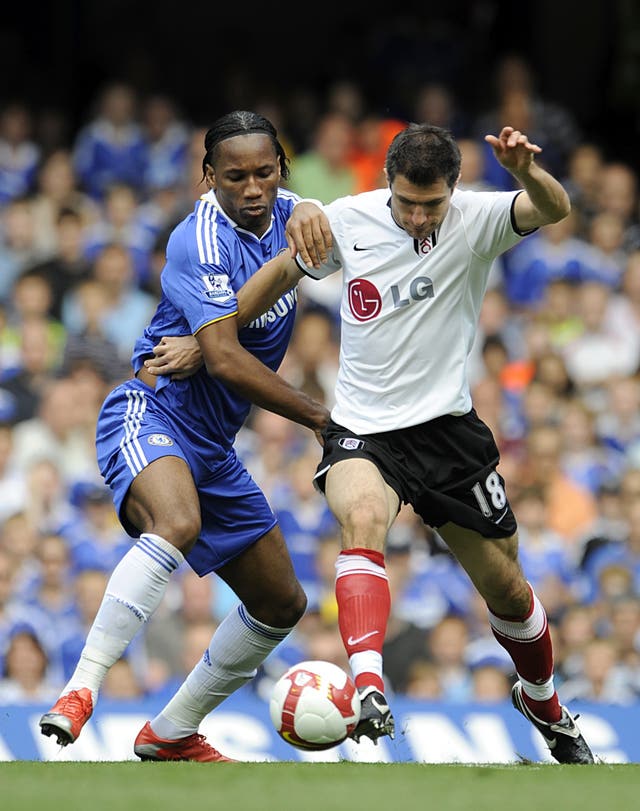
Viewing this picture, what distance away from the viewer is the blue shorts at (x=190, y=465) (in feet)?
21.6

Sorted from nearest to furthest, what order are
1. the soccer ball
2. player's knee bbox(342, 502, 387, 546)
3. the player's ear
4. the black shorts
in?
the soccer ball < player's knee bbox(342, 502, 387, 546) < the black shorts < the player's ear

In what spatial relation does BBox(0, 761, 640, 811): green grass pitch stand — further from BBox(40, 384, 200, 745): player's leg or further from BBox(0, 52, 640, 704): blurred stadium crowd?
BBox(0, 52, 640, 704): blurred stadium crowd

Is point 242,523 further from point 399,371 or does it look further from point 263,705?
point 263,705

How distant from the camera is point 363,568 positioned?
5.82 metres

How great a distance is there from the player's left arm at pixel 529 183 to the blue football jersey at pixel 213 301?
115 centimetres

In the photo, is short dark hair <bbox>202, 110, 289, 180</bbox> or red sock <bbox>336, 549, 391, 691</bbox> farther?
short dark hair <bbox>202, 110, 289, 180</bbox>

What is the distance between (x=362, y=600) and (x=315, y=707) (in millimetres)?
462

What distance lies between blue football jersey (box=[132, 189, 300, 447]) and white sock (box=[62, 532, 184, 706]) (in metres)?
0.74

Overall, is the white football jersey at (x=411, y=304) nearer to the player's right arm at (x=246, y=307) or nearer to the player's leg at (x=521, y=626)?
the player's right arm at (x=246, y=307)

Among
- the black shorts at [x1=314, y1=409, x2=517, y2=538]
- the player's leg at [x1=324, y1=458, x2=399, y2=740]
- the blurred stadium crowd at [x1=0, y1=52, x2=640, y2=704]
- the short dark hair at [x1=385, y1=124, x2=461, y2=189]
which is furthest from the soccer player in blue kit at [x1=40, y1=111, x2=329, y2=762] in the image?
the blurred stadium crowd at [x1=0, y1=52, x2=640, y2=704]

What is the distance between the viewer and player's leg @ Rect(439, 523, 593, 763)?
646cm

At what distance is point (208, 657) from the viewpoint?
7188 millimetres

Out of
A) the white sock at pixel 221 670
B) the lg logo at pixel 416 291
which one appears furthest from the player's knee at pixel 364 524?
the white sock at pixel 221 670

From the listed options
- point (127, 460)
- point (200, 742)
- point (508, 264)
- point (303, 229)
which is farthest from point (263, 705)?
point (508, 264)
